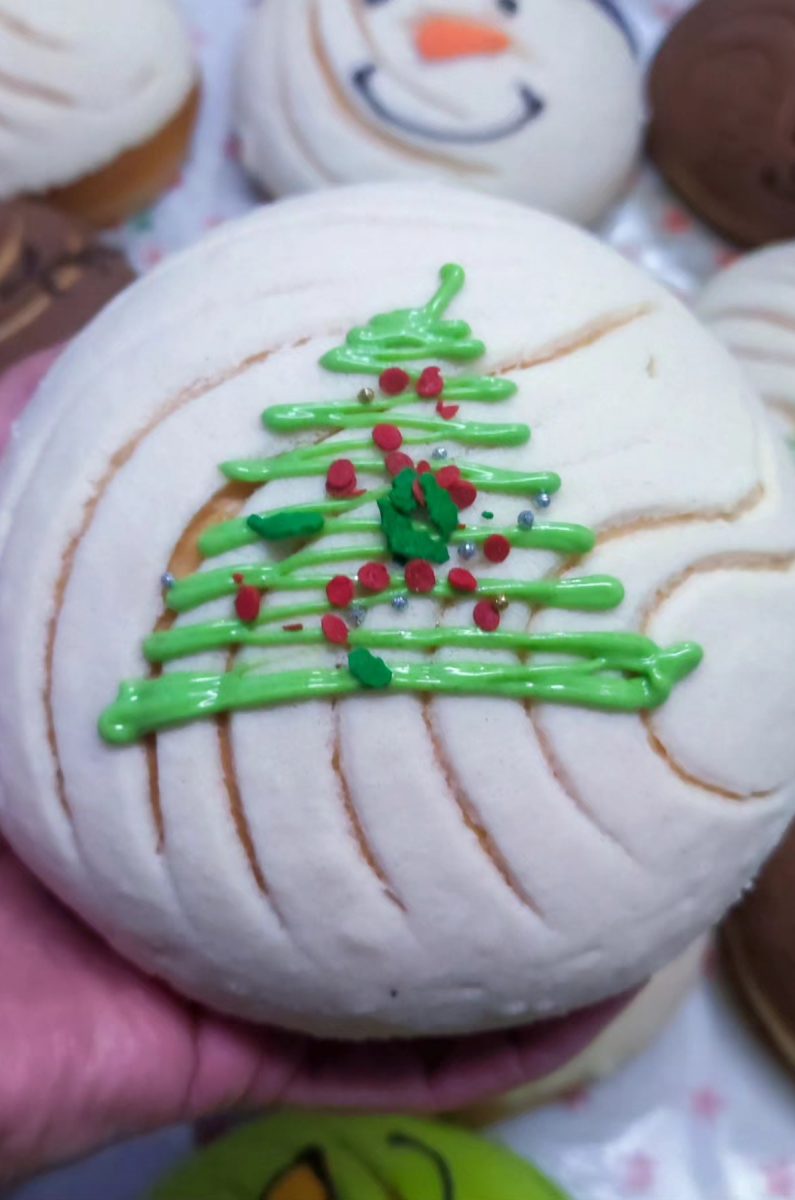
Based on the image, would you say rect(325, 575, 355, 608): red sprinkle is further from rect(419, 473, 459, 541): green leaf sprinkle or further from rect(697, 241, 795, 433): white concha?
rect(697, 241, 795, 433): white concha

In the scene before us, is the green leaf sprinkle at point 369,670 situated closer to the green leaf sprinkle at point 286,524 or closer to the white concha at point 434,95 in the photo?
the green leaf sprinkle at point 286,524

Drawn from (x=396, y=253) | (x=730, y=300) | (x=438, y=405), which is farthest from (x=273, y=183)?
(x=438, y=405)

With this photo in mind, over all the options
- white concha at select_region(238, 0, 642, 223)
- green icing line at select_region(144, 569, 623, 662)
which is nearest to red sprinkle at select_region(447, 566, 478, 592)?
green icing line at select_region(144, 569, 623, 662)

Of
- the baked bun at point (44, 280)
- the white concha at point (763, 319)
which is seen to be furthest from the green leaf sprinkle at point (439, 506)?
the baked bun at point (44, 280)

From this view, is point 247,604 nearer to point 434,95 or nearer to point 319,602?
point 319,602

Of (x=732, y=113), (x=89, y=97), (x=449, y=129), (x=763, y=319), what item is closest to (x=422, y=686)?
(x=763, y=319)

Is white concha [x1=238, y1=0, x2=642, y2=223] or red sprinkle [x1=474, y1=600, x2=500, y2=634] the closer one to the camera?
red sprinkle [x1=474, y1=600, x2=500, y2=634]

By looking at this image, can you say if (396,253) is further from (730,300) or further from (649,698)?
(730,300)
